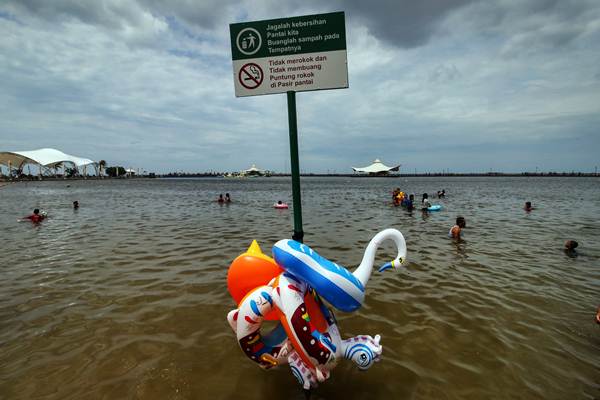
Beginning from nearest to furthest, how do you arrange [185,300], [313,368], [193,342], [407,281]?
[313,368] → [193,342] → [185,300] → [407,281]

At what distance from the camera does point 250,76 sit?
343 centimetres

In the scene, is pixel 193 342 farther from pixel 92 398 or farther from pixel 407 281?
pixel 407 281

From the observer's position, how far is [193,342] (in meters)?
4.54

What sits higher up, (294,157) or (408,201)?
(294,157)

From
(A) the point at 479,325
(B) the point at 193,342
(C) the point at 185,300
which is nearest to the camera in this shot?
(B) the point at 193,342

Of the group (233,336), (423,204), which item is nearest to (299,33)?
(233,336)

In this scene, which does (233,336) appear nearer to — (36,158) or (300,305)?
(300,305)

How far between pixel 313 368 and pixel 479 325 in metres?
3.90

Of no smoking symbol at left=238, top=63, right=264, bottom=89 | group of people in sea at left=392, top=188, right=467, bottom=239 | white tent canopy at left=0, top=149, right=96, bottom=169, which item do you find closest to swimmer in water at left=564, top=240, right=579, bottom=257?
group of people in sea at left=392, top=188, right=467, bottom=239

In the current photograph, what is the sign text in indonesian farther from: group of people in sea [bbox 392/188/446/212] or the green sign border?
group of people in sea [bbox 392/188/446/212]

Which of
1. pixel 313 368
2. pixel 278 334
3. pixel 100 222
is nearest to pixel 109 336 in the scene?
pixel 278 334

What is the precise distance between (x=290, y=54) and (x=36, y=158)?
143217 millimetres

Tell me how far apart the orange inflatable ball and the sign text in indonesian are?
6.58 feet

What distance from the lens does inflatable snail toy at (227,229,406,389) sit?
8.81 feet
